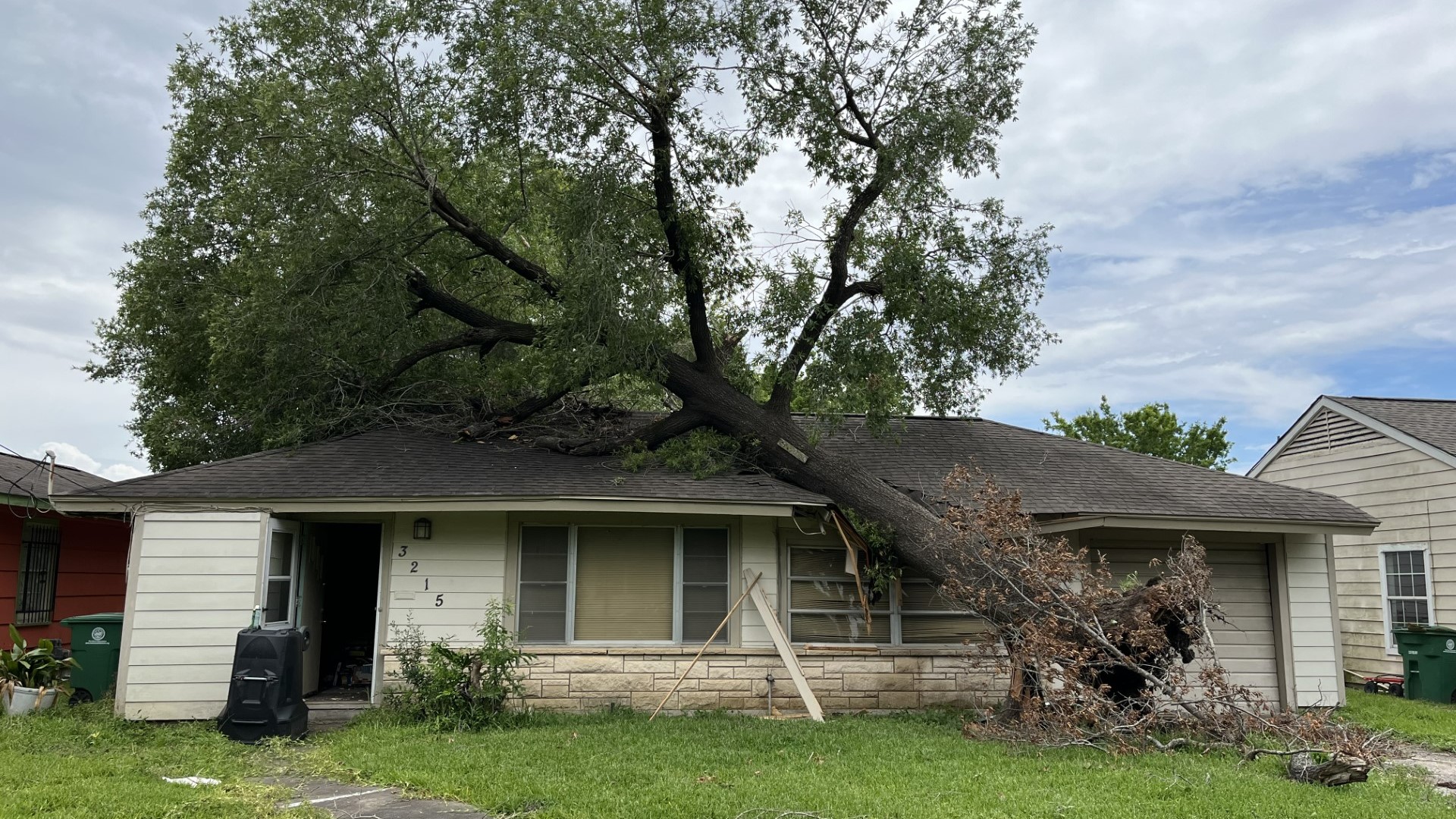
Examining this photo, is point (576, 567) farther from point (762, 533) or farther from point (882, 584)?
point (882, 584)

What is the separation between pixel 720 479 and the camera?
36.1ft

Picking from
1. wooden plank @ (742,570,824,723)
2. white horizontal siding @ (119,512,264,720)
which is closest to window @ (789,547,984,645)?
wooden plank @ (742,570,824,723)

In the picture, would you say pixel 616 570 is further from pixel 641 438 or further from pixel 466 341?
pixel 466 341

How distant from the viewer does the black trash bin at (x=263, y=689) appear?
8664 millimetres

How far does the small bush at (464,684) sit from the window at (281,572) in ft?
4.88

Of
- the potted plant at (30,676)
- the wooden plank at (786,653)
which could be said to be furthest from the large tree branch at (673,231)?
the potted plant at (30,676)

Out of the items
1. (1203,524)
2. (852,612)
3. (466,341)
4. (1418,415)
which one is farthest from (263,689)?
(1418,415)

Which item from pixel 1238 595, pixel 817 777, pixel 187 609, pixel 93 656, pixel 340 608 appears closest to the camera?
pixel 817 777

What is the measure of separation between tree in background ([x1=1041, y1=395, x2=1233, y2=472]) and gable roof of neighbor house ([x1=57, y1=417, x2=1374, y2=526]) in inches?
853

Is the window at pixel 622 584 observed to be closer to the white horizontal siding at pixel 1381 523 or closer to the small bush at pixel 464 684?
the small bush at pixel 464 684

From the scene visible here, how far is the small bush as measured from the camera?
30.1 feet

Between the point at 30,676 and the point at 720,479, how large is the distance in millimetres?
7340

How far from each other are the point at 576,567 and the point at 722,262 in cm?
513

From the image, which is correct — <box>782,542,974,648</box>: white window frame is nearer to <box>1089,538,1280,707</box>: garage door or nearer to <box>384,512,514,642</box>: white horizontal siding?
<box>1089,538,1280,707</box>: garage door
